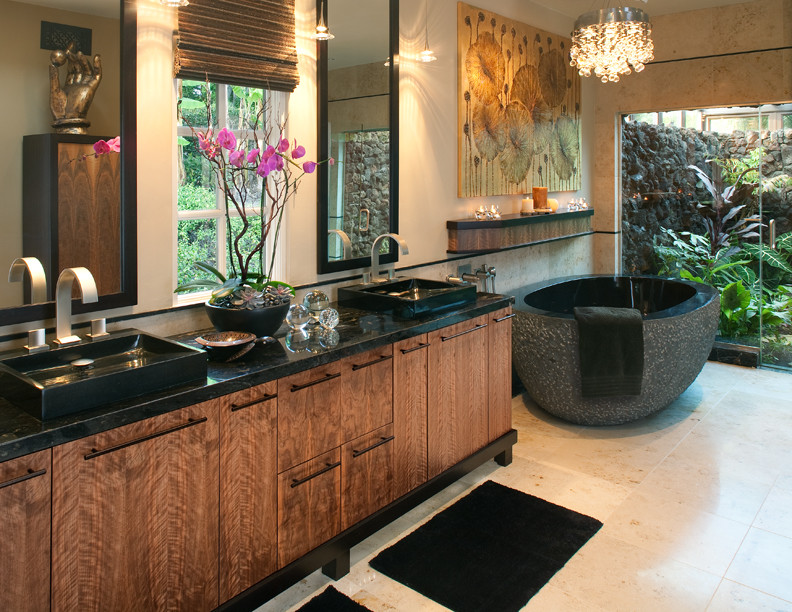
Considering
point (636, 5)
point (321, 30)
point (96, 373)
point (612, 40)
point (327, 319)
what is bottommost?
point (96, 373)

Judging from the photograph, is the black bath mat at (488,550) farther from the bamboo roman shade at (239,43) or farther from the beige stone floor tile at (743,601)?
the bamboo roman shade at (239,43)

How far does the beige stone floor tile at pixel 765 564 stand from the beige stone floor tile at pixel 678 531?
0.12 ft

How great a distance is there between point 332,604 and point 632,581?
117 centimetres

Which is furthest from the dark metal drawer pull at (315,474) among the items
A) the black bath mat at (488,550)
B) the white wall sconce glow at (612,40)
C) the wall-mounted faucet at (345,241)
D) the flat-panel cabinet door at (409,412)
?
the white wall sconce glow at (612,40)

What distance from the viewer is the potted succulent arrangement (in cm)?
263

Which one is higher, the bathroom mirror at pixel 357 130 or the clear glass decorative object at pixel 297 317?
the bathroom mirror at pixel 357 130

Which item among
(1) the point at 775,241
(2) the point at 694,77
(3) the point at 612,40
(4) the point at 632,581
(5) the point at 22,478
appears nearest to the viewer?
(5) the point at 22,478

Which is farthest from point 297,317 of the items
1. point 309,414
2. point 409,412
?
point 409,412

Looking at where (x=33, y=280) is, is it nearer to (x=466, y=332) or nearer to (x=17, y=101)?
(x=17, y=101)

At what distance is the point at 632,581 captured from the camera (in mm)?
2658

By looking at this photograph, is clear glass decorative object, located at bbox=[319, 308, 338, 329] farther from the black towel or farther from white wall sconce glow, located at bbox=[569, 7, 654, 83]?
white wall sconce glow, located at bbox=[569, 7, 654, 83]

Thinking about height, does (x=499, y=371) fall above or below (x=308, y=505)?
above

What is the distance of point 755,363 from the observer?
5.48 meters

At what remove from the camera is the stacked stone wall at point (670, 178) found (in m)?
5.32
